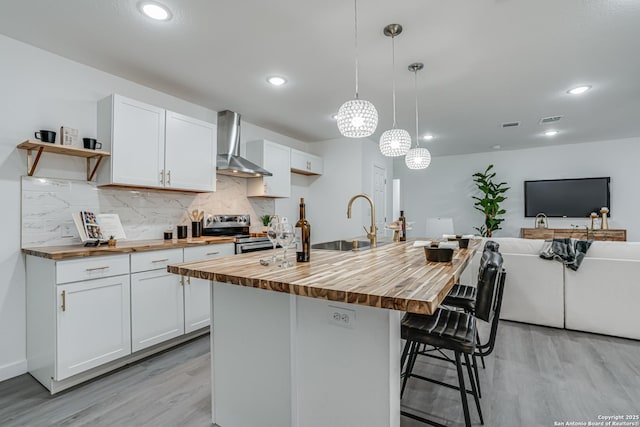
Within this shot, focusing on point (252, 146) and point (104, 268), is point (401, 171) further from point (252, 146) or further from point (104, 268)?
point (104, 268)

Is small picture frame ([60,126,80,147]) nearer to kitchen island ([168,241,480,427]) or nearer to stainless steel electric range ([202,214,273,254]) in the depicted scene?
stainless steel electric range ([202,214,273,254])

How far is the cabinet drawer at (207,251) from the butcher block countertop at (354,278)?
4.14 feet

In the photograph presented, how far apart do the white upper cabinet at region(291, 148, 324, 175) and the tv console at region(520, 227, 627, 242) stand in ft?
13.9

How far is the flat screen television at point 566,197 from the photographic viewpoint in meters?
5.69

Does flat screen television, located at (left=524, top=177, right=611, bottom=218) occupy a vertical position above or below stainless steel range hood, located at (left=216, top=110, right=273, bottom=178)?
below

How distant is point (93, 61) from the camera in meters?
2.60

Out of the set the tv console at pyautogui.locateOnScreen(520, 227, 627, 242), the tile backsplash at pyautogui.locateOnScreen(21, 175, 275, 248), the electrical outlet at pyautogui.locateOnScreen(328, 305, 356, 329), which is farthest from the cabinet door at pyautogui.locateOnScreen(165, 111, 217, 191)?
the tv console at pyautogui.locateOnScreen(520, 227, 627, 242)

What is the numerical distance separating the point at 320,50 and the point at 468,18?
106 centimetres

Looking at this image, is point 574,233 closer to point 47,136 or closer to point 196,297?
point 196,297

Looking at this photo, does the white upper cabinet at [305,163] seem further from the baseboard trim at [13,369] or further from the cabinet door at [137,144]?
the baseboard trim at [13,369]

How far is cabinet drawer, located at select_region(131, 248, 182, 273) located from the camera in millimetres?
2416

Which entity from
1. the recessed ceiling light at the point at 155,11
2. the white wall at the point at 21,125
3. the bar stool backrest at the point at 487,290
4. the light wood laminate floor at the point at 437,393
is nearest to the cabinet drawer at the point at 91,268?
the white wall at the point at 21,125

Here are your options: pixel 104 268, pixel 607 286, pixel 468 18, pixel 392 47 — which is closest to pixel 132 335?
pixel 104 268

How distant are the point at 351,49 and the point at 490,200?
510cm
